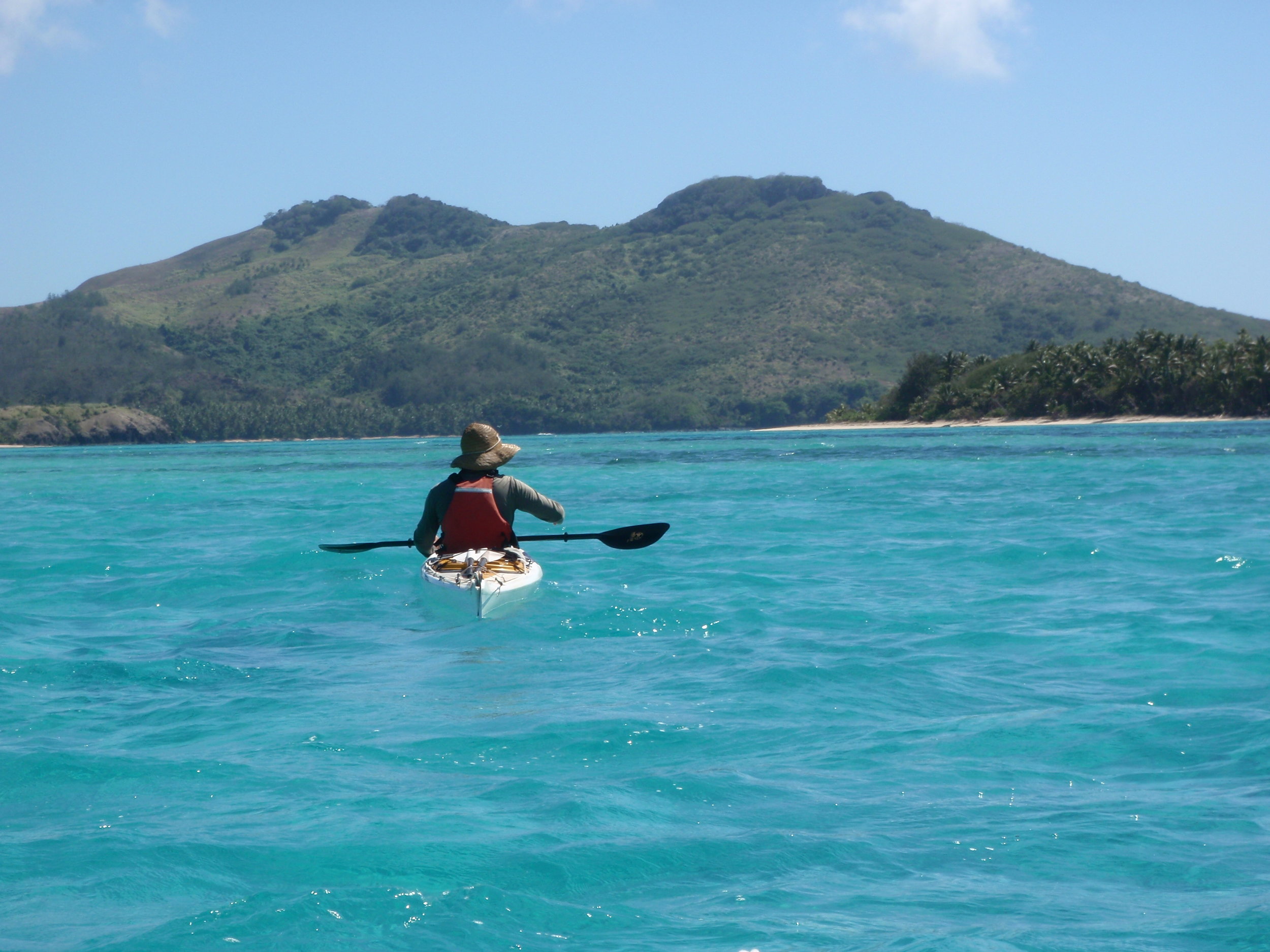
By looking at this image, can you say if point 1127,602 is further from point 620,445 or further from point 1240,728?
point 620,445

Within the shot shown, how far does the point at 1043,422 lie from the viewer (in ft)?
336

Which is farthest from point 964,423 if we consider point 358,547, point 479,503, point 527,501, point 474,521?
point 527,501

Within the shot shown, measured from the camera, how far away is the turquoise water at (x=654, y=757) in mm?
5387

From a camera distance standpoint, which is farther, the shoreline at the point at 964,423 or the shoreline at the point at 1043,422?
the shoreline at the point at 964,423

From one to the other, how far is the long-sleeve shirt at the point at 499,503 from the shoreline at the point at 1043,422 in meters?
86.6

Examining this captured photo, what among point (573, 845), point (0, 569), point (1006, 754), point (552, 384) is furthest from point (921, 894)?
point (552, 384)

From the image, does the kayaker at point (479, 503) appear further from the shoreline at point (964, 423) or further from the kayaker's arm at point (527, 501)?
the shoreline at point (964, 423)

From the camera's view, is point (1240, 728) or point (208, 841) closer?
point (208, 841)

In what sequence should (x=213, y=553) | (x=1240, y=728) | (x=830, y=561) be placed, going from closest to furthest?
1. (x=1240, y=728)
2. (x=830, y=561)
3. (x=213, y=553)

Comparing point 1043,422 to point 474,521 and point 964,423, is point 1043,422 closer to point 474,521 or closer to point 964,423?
point 964,423

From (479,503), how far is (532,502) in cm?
72

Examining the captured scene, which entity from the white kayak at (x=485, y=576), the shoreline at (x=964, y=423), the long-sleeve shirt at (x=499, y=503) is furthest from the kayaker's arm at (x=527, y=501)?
the shoreline at (x=964, y=423)

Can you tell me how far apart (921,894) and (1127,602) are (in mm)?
9378

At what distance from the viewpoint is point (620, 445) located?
99750 millimetres
